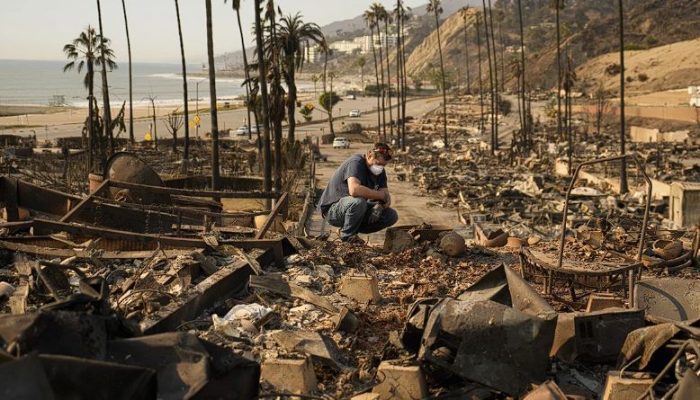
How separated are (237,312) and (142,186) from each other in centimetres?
493

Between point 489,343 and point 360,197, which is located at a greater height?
point 360,197

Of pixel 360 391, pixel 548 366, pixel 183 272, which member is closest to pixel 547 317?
pixel 548 366

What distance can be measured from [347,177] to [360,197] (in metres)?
0.32

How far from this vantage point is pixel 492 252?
32.4 feet

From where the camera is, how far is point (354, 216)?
9.42 metres

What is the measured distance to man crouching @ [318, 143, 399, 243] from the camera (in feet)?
30.7

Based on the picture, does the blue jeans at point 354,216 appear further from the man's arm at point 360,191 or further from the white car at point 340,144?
the white car at point 340,144

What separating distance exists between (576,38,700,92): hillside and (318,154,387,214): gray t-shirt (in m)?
76.8

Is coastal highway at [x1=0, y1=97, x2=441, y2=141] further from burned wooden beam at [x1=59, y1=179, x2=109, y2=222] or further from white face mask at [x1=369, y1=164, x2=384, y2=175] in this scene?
white face mask at [x1=369, y1=164, x2=384, y2=175]

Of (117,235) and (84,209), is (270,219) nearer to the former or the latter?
(117,235)

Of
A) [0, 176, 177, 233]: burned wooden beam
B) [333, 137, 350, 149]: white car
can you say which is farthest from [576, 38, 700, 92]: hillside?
[0, 176, 177, 233]: burned wooden beam

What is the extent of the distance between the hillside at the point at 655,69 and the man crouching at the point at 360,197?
252 feet

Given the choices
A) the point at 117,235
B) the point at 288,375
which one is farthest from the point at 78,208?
the point at 288,375

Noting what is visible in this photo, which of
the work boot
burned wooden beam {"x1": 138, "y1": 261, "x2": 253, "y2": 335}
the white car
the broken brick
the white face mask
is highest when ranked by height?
the white face mask
